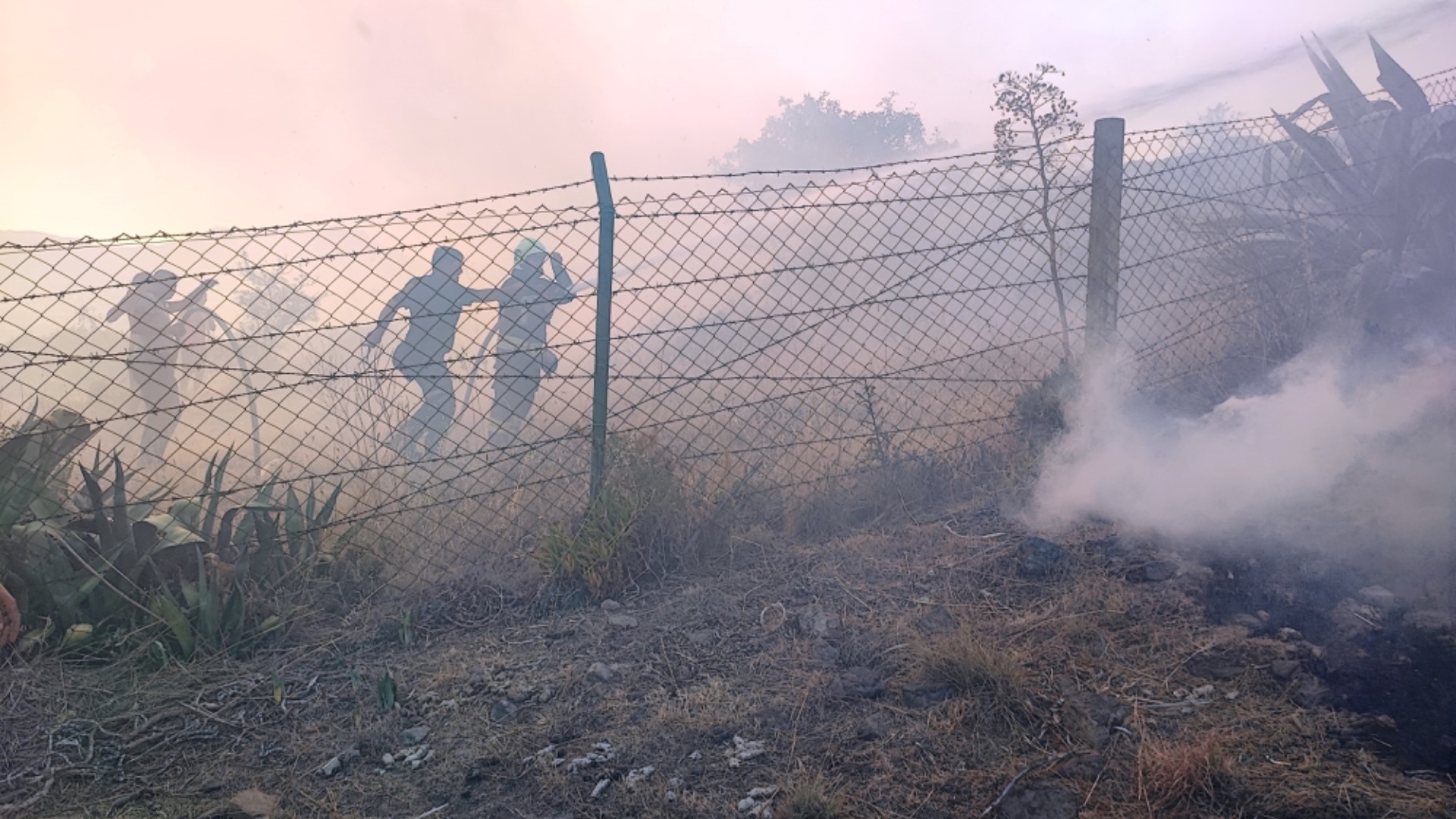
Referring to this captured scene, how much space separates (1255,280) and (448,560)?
5464 millimetres

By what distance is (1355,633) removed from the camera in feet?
9.54

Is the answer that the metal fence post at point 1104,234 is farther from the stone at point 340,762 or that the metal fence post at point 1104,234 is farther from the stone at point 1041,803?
the stone at point 340,762

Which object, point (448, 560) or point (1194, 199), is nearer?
point (448, 560)

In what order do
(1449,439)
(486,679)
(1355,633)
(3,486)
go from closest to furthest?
1. (1355,633)
2. (486,679)
3. (3,486)
4. (1449,439)

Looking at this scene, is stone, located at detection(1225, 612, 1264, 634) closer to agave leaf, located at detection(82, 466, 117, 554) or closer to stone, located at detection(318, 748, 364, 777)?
stone, located at detection(318, 748, 364, 777)

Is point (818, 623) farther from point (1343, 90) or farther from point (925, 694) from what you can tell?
point (1343, 90)

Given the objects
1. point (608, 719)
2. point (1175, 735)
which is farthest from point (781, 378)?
point (1175, 735)

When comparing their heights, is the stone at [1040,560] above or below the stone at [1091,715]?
above

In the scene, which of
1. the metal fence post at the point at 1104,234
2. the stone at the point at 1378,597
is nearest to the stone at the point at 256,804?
the stone at the point at 1378,597

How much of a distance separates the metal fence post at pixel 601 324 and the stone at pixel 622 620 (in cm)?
63

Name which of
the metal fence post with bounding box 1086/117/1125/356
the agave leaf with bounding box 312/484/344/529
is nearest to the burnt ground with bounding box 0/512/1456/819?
the agave leaf with bounding box 312/484/344/529

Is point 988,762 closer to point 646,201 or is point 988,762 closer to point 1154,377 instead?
point 646,201

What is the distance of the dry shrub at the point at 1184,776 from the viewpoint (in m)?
2.23

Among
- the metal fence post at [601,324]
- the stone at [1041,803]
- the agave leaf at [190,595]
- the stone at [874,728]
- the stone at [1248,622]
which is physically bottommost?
the stone at [1041,803]
